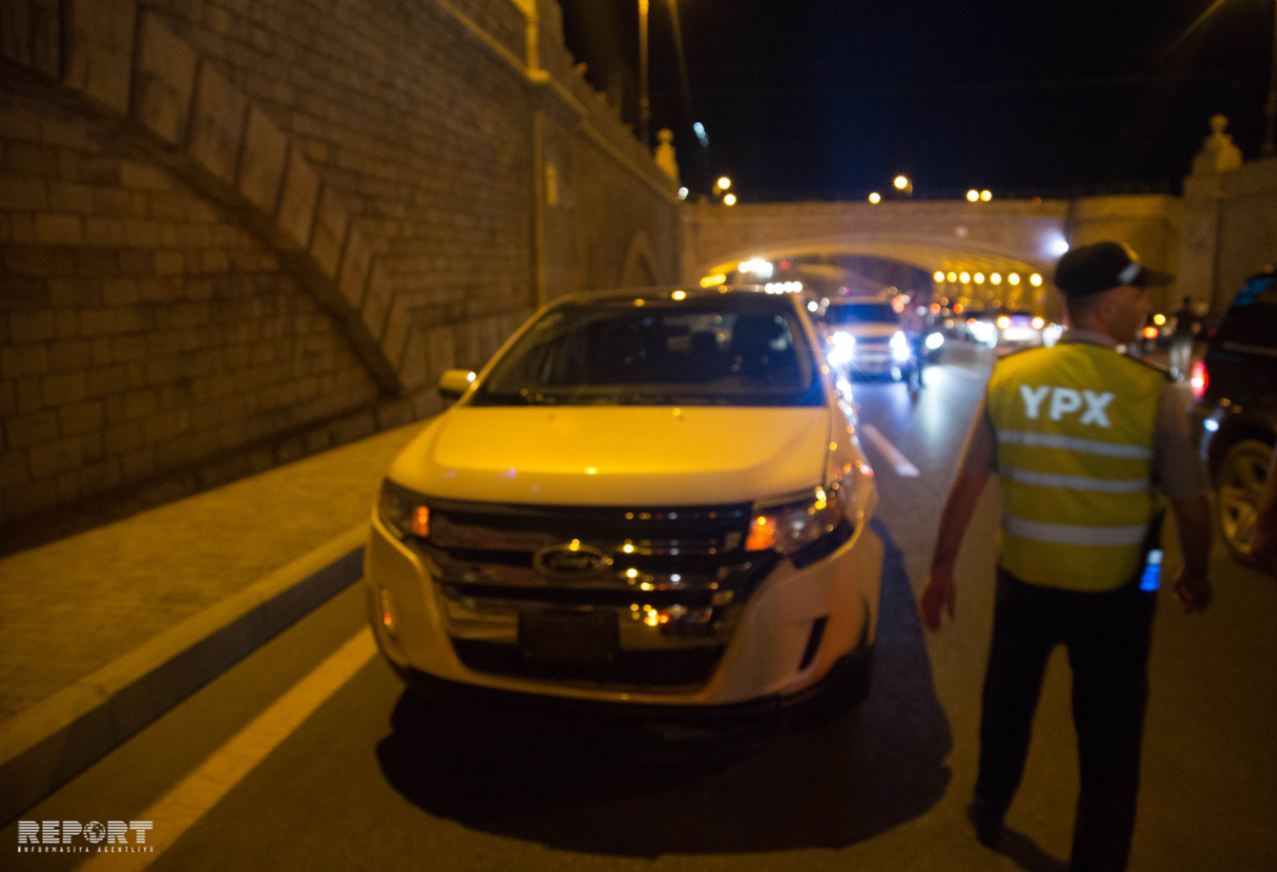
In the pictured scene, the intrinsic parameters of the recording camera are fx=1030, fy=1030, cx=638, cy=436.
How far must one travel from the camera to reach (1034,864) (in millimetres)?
3000

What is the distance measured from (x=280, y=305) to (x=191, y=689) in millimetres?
6007

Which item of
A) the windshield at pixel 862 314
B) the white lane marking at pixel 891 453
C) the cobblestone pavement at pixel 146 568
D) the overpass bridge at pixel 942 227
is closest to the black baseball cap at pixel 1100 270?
the cobblestone pavement at pixel 146 568

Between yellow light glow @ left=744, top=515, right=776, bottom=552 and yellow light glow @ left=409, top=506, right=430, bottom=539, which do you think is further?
yellow light glow @ left=409, top=506, right=430, bottom=539

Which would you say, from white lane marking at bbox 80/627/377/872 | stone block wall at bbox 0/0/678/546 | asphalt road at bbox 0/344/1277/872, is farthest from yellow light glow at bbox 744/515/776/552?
stone block wall at bbox 0/0/678/546

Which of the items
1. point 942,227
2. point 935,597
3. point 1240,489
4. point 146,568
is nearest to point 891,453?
point 1240,489

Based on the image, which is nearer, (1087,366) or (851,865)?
(1087,366)

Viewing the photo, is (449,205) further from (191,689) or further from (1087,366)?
(1087,366)

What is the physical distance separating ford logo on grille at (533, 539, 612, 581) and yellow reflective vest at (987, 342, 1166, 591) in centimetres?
127

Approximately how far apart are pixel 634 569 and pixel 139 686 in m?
2.22

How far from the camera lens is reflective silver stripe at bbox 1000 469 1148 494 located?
8.93 feet

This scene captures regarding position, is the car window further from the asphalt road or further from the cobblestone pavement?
the cobblestone pavement

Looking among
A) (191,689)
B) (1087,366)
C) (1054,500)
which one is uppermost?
(1087,366)

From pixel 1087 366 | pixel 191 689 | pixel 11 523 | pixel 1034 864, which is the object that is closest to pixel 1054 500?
pixel 1087 366

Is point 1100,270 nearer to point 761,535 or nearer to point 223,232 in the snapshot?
point 761,535
